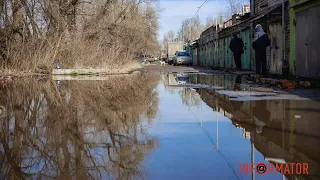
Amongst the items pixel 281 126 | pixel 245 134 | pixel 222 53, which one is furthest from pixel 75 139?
pixel 222 53

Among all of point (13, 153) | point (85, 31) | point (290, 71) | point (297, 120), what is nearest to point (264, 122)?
point (297, 120)

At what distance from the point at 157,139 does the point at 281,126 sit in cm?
222

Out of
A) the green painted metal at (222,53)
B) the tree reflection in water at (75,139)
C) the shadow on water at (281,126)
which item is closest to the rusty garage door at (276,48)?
the shadow on water at (281,126)

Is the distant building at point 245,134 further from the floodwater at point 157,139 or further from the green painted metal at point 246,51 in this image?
the green painted metal at point 246,51

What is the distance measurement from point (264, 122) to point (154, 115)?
2.41 m

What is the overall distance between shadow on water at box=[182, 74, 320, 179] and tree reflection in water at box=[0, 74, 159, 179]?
163 cm

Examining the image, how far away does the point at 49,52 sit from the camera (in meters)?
23.5

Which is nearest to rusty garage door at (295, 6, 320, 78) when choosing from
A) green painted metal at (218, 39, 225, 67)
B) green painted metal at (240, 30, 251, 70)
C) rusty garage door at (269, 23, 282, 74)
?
rusty garage door at (269, 23, 282, 74)

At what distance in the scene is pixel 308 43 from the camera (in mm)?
15453

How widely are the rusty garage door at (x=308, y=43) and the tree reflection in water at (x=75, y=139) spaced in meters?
7.54

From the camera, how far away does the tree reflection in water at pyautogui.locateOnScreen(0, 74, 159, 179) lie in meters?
4.69

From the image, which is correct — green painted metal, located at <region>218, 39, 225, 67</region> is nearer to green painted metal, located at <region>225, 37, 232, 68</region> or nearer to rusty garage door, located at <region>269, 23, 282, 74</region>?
green painted metal, located at <region>225, 37, 232, 68</region>

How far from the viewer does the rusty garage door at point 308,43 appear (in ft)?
47.9

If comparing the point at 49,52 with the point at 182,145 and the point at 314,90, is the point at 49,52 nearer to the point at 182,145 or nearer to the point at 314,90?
the point at 314,90
